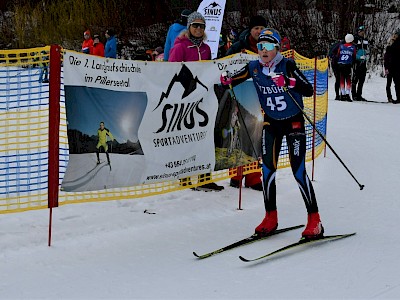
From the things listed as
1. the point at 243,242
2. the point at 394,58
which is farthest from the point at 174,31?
the point at 394,58

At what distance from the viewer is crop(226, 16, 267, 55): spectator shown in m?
7.64

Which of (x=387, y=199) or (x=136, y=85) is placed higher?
(x=136, y=85)

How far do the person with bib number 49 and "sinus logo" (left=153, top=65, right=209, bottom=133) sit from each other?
585mm

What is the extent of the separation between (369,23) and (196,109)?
2206 centimetres

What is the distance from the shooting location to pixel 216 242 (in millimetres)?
5629

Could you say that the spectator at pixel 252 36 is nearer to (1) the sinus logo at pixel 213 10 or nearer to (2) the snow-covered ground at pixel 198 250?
(2) the snow-covered ground at pixel 198 250

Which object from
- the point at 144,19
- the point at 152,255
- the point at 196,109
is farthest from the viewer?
the point at 144,19

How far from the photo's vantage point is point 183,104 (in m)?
6.08

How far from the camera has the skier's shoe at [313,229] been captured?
547 cm

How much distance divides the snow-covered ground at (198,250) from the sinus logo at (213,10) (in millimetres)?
3643

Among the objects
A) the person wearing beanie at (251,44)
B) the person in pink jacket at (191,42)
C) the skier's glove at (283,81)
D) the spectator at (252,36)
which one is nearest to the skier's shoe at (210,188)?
the person wearing beanie at (251,44)

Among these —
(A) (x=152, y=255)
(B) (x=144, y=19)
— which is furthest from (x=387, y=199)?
(B) (x=144, y=19)

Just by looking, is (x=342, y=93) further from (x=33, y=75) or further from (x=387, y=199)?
(x=33, y=75)

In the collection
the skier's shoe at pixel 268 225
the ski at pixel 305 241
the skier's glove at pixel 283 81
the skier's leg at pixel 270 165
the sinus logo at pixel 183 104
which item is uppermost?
the skier's glove at pixel 283 81
